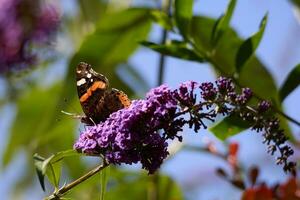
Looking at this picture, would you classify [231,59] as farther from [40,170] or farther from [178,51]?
[40,170]

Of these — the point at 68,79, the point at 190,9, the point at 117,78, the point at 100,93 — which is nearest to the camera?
the point at 100,93

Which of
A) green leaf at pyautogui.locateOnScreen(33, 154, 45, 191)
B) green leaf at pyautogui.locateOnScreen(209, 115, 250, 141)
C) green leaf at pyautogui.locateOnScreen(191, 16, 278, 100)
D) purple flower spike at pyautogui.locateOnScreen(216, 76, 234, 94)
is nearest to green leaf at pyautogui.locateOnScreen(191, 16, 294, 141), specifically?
green leaf at pyautogui.locateOnScreen(191, 16, 278, 100)

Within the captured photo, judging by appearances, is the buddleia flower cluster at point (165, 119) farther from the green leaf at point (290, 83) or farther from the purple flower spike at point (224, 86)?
the green leaf at point (290, 83)

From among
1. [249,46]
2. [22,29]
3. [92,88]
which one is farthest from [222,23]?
[22,29]

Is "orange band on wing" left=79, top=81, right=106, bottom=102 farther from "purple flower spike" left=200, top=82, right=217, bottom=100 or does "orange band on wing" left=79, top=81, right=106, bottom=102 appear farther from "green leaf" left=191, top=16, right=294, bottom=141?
"green leaf" left=191, top=16, right=294, bottom=141

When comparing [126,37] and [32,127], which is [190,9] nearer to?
[126,37]

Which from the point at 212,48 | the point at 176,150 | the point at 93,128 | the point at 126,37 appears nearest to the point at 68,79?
the point at 126,37
